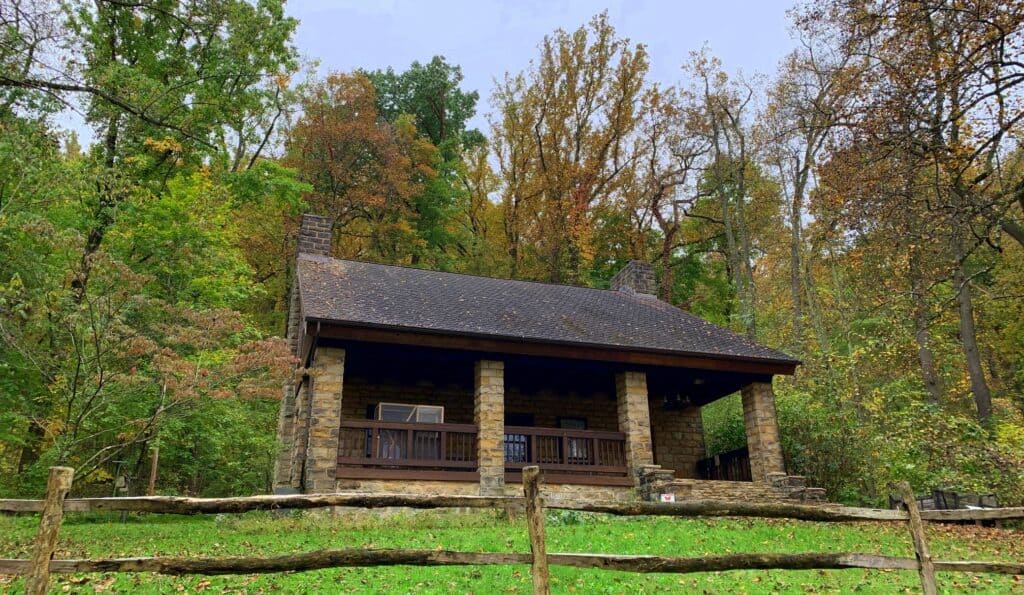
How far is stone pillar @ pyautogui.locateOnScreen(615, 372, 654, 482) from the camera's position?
1510 cm

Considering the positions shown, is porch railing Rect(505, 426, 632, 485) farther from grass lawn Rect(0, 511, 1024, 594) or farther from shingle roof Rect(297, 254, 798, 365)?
grass lawn Rect(0, 511, 1024, 594)

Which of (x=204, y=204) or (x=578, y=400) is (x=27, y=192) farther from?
(x=578, y=400)

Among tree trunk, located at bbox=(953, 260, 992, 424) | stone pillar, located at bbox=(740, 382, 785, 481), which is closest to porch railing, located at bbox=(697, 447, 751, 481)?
stone pillar, located at bbox=(740, 382, 785, 481)

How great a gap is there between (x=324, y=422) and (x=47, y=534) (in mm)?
8052

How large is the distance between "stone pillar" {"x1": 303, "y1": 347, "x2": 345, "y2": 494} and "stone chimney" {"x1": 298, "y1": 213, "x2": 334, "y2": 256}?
627 cm

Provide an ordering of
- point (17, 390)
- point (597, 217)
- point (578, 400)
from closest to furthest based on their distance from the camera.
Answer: point (17, 390)
point (578, 400)
point (597, 217)

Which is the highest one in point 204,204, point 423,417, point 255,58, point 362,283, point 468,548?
point 255,58

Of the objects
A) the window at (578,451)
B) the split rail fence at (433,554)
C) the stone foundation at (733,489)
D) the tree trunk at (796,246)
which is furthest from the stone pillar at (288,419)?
the tree trunk at (796,246)

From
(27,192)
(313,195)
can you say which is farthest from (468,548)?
(313,195)

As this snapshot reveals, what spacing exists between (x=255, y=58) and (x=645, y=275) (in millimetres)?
12712

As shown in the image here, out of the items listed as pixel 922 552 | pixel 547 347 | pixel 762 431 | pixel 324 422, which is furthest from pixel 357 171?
pixel 922 552

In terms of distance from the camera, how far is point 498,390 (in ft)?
47.7

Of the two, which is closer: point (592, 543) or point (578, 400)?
point (592, 543)

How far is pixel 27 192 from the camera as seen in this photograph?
13867mm
